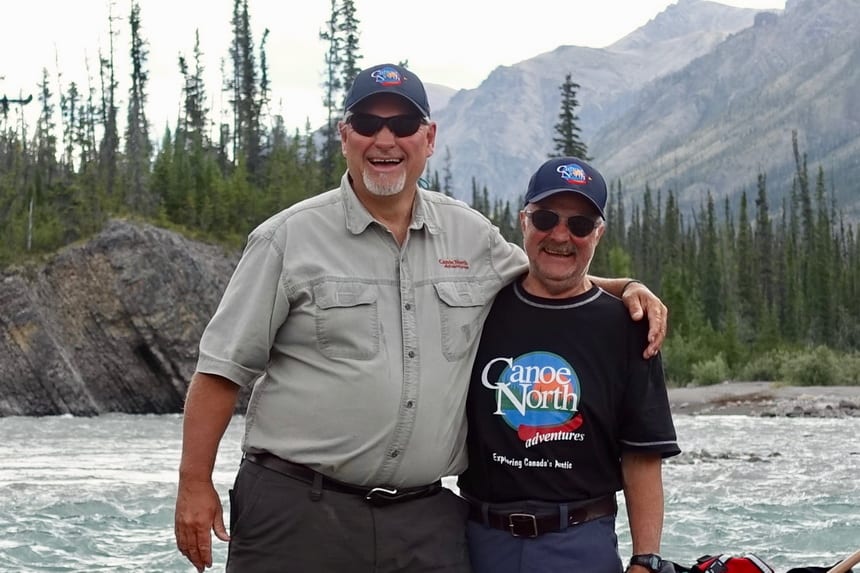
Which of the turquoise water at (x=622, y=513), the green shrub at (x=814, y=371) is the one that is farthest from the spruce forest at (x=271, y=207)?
the turquoise water at (x=622, y=513)

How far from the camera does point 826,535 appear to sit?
14.3 metres

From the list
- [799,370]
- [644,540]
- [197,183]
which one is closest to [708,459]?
[644,540]

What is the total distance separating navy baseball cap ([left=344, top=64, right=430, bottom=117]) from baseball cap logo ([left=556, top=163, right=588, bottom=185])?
53cm

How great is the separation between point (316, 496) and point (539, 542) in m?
0.78

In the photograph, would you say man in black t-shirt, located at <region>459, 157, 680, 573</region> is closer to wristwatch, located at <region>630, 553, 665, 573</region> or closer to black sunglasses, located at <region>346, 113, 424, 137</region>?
wristwatch, located at <region>630, 553, 665, 573</region>

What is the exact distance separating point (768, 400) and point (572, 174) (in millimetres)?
35904

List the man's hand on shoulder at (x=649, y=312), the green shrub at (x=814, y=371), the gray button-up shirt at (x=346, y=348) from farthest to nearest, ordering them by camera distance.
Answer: the green shrub at (x=814, y=371) < the man's hand on shoulder at (x=649, y=312) < the gray button-up shirt at (x=346, y=348)

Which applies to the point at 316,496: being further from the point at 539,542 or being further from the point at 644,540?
the point at 644,540

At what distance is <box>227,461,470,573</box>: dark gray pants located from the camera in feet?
13.0

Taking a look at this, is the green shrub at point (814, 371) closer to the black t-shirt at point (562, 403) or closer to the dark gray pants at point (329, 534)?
the black t-shirt at point (562, 403)

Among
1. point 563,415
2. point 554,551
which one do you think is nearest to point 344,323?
point 563,415

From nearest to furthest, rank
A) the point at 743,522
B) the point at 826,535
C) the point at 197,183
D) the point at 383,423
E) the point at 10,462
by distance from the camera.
A: the point at 383,423, the point at 826,535, the point at 743,522, the point at 10,462, the point at 197,183

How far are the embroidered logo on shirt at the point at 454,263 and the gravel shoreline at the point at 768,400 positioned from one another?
31164 millimetres

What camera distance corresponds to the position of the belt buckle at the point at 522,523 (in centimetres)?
398
